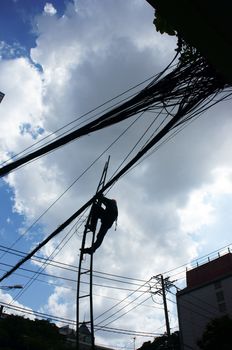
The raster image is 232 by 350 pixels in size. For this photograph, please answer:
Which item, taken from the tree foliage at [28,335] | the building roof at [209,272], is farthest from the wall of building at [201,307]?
the tree foliage at [28,335]

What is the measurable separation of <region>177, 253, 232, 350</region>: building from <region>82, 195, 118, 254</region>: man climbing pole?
107ft

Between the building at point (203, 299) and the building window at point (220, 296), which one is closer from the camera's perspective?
the building at point (203, 299)

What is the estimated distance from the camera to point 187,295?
135 ft

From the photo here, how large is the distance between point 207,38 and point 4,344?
111 feet

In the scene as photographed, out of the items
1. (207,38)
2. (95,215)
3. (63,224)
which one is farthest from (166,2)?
(95,215)

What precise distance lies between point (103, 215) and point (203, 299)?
35550 millimetres

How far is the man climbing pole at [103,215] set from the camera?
7.79 meters

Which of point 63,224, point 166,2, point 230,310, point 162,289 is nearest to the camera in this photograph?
point 166,2

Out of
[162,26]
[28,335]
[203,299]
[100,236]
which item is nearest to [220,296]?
[203,299]

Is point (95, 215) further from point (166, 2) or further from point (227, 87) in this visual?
point (166, 2)

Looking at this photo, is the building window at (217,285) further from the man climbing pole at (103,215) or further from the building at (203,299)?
the man climbing pole at (103,215)

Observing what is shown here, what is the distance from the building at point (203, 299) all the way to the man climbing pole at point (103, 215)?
107ft

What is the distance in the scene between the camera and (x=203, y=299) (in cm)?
3928

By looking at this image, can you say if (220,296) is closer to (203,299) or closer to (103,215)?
(203,299)
